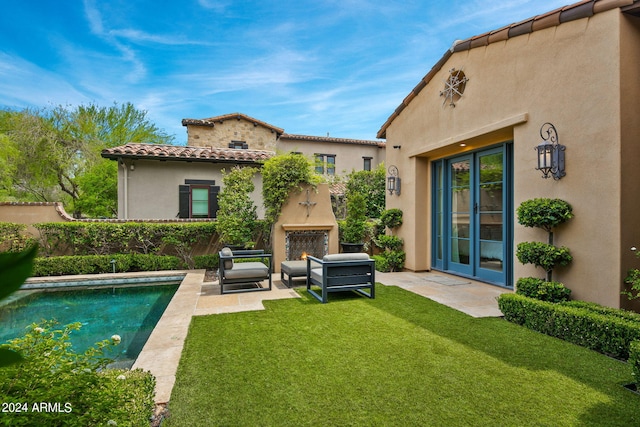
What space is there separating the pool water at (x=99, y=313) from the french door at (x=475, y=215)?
6.76 m

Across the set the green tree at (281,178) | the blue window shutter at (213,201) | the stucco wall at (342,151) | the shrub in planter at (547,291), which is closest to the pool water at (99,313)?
the green tree at (281,178)

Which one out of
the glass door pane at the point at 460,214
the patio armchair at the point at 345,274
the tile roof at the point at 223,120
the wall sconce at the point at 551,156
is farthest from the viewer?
the tile roof at the point at 223,120

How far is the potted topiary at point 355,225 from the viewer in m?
10.5

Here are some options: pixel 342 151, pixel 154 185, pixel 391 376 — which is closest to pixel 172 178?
pixel 154 185

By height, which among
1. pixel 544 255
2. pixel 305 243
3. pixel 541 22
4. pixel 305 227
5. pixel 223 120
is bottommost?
pixel 305 243

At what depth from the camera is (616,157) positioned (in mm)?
4668

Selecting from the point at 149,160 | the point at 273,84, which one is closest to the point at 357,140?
the point at 273,84

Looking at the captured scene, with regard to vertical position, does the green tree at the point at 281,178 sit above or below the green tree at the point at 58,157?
below

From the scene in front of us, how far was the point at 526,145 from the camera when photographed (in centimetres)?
606

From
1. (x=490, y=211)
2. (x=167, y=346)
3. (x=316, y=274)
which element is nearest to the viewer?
(x=167, y=346)

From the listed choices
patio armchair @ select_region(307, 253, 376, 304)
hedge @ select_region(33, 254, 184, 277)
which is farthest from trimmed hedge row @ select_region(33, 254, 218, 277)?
patio armchair @ select_region(307, 253, 376, 304)

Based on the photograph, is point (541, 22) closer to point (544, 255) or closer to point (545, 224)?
point (545, 224)

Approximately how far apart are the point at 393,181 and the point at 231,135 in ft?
46.2

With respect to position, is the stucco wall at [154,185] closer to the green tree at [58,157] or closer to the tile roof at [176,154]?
the tile roof at [176,154]
